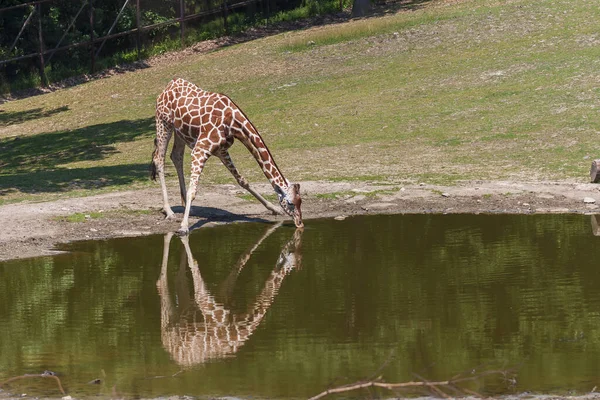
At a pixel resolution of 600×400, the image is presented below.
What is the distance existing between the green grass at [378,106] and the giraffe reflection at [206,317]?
260 inches

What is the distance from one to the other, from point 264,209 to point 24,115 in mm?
17707

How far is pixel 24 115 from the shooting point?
33.6m

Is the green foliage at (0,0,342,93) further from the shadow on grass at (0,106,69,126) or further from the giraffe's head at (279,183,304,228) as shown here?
the giraffe's head at (279,183,304,228)

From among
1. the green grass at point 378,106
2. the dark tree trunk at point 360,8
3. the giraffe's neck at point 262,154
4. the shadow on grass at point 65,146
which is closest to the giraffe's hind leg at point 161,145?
the giraffe's neck at point 262,154

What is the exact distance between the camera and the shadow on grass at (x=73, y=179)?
20.6m

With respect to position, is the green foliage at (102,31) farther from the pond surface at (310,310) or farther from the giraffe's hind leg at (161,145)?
the pond surface at (310,310)

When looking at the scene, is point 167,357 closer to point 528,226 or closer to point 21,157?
point 528,226

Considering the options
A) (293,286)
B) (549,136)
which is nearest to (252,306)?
(293,286)

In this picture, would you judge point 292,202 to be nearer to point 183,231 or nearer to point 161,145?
point 183,231

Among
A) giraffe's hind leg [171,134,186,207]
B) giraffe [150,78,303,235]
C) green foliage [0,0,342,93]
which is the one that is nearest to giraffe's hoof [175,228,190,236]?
giraffe [150,78,303,235]

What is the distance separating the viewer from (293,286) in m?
12.5

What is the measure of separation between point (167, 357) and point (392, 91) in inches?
806

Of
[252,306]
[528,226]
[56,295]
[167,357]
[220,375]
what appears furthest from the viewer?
[528,226]

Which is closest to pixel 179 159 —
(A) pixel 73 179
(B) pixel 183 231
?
(B) pixel 183 231
